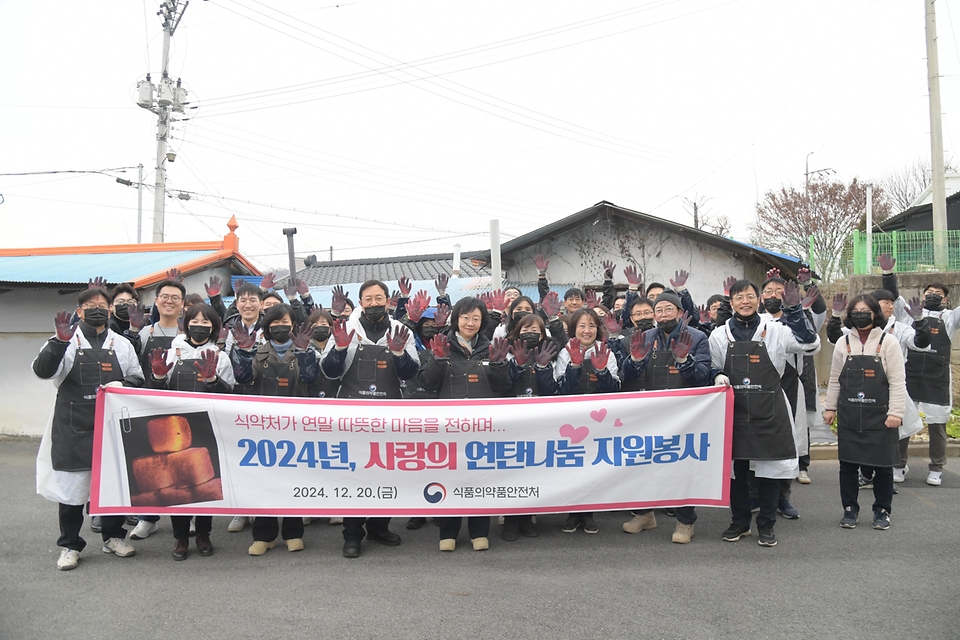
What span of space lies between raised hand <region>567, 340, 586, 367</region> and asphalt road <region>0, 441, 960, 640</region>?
1.37 meters

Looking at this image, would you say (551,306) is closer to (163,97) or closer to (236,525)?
(236,525)

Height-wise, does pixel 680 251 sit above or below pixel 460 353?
above

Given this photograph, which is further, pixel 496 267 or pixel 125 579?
pixel 496 267

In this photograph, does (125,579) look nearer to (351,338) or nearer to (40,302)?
(351,338)

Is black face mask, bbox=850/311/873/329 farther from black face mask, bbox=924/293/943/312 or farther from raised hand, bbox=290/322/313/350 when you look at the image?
raised hand, bbox=290/322/313/350

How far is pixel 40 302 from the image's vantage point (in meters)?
10.7

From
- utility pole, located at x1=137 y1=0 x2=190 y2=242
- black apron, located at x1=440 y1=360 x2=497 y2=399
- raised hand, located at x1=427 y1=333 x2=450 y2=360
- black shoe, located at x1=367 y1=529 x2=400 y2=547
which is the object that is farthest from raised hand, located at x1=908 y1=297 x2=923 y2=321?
utility pole, located at x1=137 y1=0 x2=190 y2=242

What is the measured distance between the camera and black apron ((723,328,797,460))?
4828 millimetres

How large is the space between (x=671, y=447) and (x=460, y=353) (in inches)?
66.2

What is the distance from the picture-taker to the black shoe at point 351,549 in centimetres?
477

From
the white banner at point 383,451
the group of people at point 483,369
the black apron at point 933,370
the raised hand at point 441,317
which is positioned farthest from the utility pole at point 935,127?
the raised hand at point 441,317

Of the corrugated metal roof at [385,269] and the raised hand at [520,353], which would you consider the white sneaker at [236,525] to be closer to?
the raised hand at [520,353]

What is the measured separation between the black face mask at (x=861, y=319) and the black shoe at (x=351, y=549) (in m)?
4.21

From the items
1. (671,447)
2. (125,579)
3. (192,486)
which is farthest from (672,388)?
(125,579)
